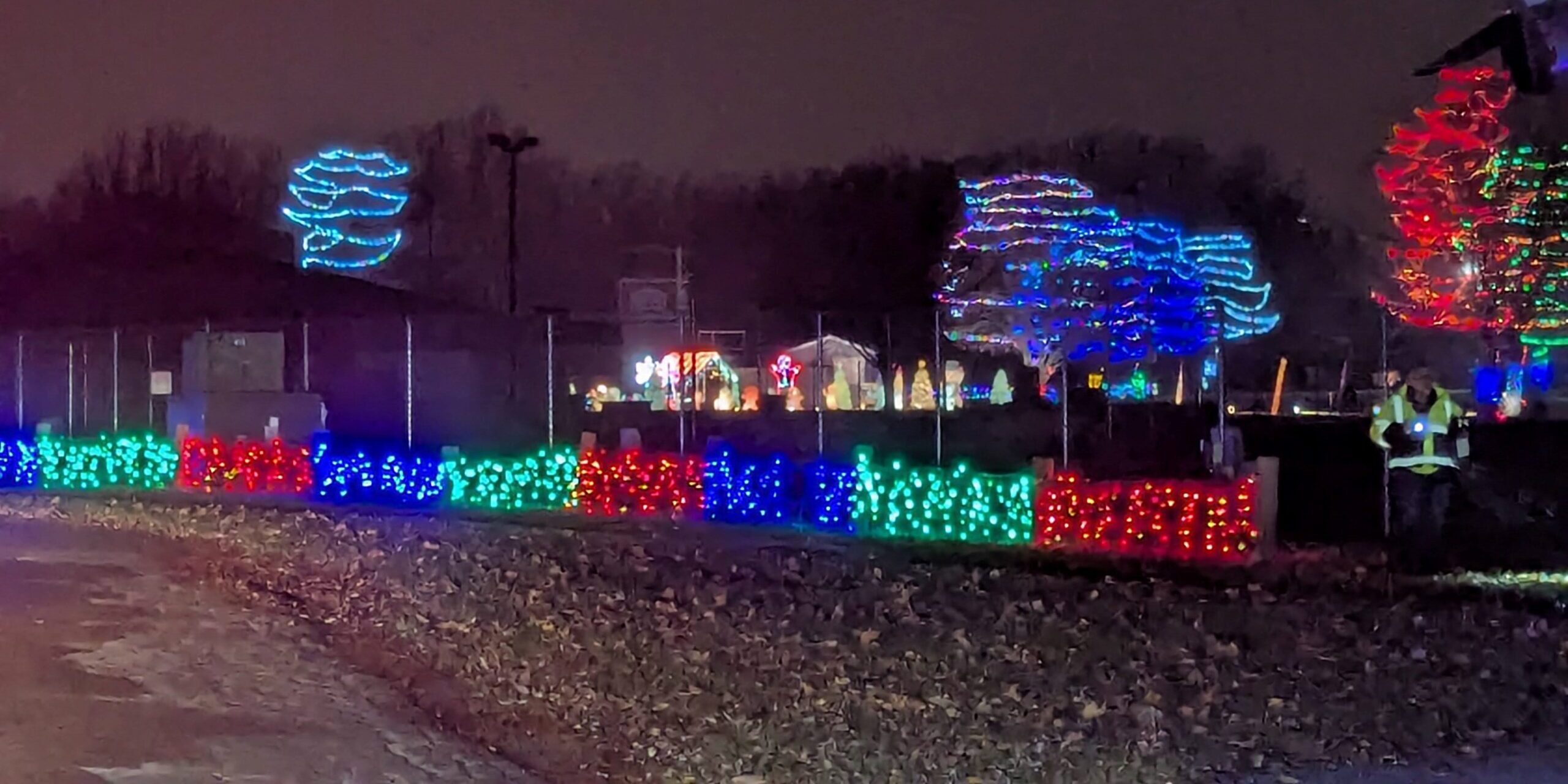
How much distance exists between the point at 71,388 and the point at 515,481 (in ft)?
38.7

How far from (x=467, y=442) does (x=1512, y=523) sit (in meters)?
18.2

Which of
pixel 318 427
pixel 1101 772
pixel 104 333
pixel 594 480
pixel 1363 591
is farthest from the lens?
pixel 104 333

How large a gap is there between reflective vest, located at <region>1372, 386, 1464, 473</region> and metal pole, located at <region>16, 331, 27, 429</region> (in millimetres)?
22139

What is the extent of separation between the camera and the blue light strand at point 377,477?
20500mm

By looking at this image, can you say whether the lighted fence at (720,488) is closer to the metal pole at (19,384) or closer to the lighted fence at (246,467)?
the lighted fence at (246,467)

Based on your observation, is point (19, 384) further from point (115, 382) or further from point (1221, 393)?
point (1221, 393)

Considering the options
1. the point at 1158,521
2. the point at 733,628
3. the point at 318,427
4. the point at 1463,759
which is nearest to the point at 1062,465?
the point at 1158,521

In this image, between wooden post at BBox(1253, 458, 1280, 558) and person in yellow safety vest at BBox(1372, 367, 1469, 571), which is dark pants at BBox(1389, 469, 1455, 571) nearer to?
person in yellow safety vest at BBox(1372, 367, 1469, 571)

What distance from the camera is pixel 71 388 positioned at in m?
27.8

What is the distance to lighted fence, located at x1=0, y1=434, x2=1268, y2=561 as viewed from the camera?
1448 centimetres

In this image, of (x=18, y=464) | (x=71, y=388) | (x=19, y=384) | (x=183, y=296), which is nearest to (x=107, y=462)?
(x=18, y=464)

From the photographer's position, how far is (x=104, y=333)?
Answer: 92.6 ft

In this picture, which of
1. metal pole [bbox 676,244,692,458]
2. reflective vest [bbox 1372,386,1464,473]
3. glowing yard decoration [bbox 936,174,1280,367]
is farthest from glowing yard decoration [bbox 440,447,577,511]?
glowing yard decoration [bbox 936,174,1280,367]

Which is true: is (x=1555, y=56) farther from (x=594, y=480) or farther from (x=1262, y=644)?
(x=594, y=480)
